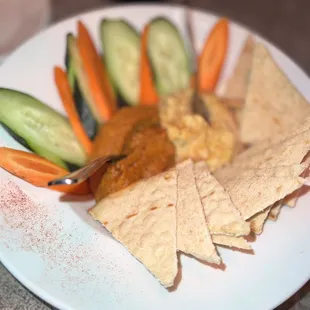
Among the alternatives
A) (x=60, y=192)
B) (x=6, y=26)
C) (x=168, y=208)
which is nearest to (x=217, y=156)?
(x=168, y=208)

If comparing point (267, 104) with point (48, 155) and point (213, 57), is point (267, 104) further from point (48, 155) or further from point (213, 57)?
point (48, 155)

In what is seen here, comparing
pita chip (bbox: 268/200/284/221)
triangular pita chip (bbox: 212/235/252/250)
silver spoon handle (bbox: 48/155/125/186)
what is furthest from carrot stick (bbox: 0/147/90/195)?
pita chip (bbox: 268/200/284/221)

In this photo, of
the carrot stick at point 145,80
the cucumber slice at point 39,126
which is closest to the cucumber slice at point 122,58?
the carrot stick at point 145,80

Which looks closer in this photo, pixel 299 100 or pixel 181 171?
pixel 181 171

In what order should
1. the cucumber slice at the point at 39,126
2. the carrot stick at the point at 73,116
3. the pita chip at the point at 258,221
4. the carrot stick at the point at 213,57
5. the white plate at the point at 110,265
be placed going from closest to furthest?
1. the white plate at the point at 110,265
2. the pita chip at the point at 258,221
3. the cucumber slice at the point at 39,126
4. the carrot stick at the point at 73,116
5. the carrot stick at the point at 213,57

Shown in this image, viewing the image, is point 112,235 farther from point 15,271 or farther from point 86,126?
point 86,126

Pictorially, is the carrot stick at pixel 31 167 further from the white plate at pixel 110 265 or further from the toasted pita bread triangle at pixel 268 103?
the toasted pita bread triangle at pixel 268 103

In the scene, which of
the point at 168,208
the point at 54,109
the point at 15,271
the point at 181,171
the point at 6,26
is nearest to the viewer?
the point at 15,271
